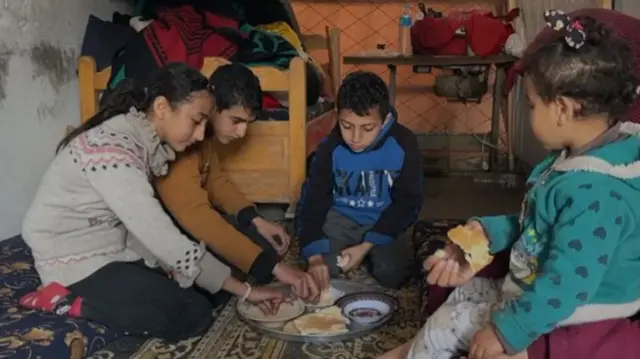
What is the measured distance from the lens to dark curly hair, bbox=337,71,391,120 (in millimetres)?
1573

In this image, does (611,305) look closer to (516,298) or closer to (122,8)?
(516,298)

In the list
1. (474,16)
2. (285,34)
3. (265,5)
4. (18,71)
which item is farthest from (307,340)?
(474,16)

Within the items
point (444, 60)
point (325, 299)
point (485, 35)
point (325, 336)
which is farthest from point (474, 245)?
point (485, 35)

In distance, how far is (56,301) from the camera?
135 cm

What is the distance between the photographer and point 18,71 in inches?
77.8

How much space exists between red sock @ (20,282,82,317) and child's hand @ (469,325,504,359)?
0.77 meters

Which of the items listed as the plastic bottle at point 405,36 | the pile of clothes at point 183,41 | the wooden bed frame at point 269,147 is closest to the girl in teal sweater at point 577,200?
the wooden bed frame at point 269,147

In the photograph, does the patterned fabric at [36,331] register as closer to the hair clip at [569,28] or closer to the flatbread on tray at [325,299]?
the flatbread on tray at [325,299]

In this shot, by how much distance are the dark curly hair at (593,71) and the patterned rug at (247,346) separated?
2.03ft

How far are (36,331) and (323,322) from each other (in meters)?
0.51

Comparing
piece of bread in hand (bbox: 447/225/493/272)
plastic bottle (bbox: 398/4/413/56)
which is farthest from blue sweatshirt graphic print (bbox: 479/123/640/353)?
plastic bottle (bbox: 398/4/413/56)

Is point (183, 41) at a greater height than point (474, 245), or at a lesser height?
greater

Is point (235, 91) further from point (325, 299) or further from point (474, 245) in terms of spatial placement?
point (474, 245)

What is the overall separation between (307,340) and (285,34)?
1533mm
